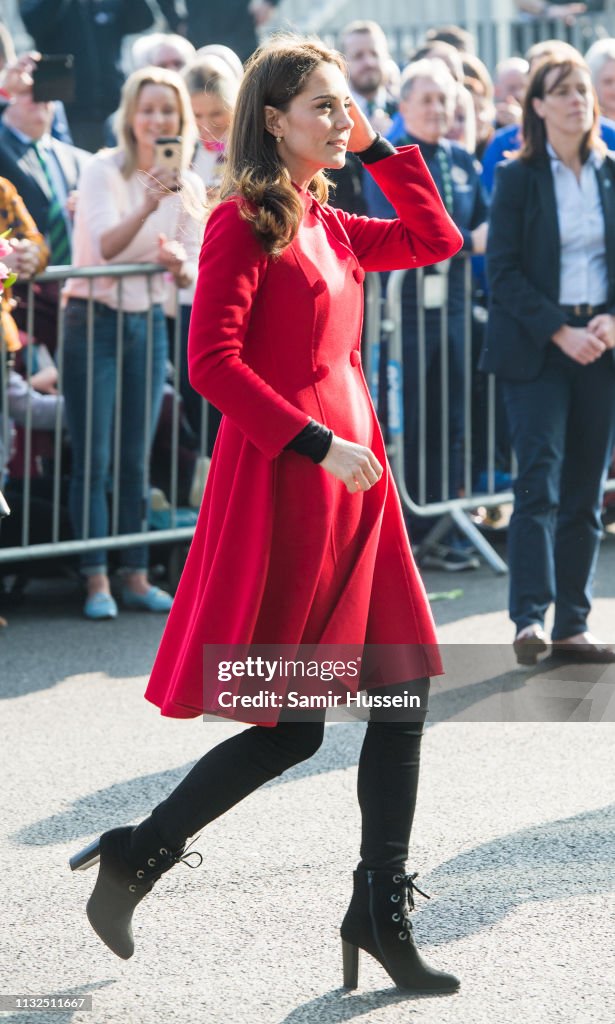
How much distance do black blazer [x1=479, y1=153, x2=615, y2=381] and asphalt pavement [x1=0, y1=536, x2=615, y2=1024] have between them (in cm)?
117

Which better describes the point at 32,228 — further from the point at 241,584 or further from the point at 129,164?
the point at 241,584

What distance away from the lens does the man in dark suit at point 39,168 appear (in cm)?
781

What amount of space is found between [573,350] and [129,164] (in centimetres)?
232

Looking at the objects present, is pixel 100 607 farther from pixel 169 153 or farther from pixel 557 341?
pixel 557 341

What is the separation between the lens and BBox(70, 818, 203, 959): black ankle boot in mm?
3291

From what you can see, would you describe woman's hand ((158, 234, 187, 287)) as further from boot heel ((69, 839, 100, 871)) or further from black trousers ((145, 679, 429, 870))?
black trousers ((145, 679, 429, 870))

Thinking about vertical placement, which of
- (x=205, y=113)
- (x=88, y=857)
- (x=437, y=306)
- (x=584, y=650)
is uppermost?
(x=205, y=113)

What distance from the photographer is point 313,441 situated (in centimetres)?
308

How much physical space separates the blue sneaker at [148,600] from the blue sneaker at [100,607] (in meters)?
0.11

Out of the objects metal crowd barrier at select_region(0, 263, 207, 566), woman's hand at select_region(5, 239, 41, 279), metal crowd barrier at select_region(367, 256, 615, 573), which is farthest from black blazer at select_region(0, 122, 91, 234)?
metal crowd barrier at select_region(367, 256, 615, 573)

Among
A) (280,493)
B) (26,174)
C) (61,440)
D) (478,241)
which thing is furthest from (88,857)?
(478,241)

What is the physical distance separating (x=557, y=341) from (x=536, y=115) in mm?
863

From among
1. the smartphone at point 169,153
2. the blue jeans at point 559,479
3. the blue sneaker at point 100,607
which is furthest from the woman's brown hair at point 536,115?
the blue sneaker at point 100,607

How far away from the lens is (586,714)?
17.6ft
